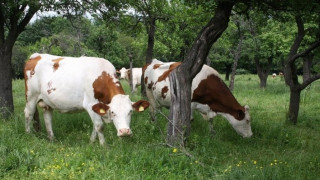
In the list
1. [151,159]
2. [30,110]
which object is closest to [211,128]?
[151,159]

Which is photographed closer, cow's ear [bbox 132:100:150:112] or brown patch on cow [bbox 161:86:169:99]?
cow's ear [bbox 132:100:150:112]

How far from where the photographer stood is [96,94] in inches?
302

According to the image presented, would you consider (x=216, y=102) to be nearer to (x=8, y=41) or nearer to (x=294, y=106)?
(x=294, y=106)

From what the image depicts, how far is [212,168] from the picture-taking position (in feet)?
18.1

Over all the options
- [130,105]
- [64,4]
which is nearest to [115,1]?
[64,4]

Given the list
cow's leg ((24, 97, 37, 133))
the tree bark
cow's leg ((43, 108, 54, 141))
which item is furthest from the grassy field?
cow's leg ((24, 97, 37, 133))

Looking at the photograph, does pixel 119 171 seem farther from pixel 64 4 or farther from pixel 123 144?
pixel 64 4

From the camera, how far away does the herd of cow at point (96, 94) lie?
7.25 meters

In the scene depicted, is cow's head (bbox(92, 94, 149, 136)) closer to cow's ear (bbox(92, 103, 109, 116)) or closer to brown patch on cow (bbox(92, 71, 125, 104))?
cow's ear (bbox(92, 103, 109, 116))

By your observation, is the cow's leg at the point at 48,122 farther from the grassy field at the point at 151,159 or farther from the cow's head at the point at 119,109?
the cow's head at the point at 119,109

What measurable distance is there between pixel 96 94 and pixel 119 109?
0.91 m

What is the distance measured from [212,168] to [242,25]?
1550 centimetres

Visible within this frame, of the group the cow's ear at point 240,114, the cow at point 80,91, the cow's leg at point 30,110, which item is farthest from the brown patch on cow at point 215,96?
the cow's leg at point 30,110

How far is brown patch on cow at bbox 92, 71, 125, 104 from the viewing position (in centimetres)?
751
